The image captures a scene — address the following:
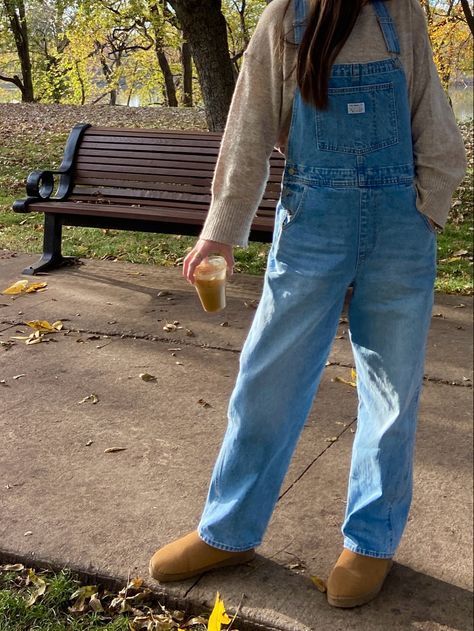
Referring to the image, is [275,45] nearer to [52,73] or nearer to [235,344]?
[235,344]

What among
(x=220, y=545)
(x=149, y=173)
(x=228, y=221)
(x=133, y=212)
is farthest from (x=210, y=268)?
(x=149, y=173)

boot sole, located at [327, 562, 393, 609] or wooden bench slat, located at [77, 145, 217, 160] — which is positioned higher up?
wooden bench slat, located at [77, 145, 217, 160]

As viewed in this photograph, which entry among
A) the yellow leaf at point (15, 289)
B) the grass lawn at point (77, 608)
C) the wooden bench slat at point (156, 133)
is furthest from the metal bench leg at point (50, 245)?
the grass lawn at point (77, 608)

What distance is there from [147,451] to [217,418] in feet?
1.45

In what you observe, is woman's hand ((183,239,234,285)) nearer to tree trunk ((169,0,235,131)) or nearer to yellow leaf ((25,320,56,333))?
yellow leaf ((25,320,56,333))

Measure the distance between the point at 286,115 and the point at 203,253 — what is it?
420 millimetres

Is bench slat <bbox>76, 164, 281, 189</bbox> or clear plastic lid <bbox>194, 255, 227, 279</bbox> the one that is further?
bench slat <bbox>76, 164, 281, 189</bbox>

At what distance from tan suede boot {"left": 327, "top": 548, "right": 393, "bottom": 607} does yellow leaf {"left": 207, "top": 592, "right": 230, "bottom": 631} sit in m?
0.31

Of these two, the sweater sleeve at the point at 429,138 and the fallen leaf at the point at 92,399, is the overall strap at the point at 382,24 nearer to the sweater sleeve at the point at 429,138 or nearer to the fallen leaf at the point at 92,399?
the sweater sleeve at the point at 429,138

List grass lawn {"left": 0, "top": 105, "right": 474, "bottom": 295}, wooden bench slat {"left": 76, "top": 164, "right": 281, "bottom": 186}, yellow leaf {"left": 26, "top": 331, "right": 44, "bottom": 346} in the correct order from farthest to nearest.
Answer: grass lawn {"left": 0, "top": 105, "right": 474, "bottom": 295} < wooden bench slat {"left": 76, "top": 164, "right": 281, "bottom": 186} < yellow leaf {"left": 26, "top": 331, "right": 44, "bottom": 346}

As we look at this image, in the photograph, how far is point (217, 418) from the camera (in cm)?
360

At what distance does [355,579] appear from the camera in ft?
7.60

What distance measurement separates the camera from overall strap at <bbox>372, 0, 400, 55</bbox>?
2.07m

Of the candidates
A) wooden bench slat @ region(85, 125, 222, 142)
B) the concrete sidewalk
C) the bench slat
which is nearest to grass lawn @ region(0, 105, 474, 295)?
the bench slat
